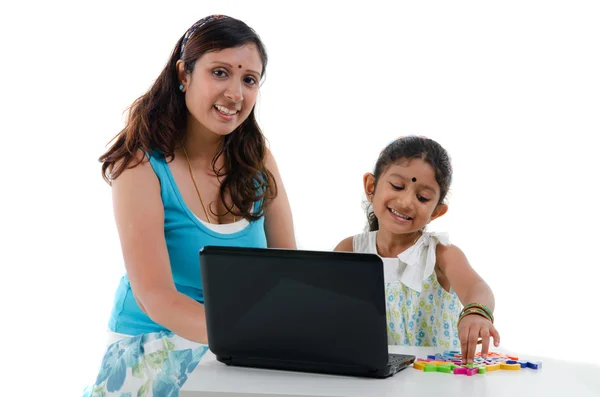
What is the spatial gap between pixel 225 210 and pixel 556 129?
6.33ft

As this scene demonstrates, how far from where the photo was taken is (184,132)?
79.3 inches

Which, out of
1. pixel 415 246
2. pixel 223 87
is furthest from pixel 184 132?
pixel 415 246

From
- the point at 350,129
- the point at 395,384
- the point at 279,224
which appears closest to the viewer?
the point at 395,384

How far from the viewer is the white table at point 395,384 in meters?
1.21

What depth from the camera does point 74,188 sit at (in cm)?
341

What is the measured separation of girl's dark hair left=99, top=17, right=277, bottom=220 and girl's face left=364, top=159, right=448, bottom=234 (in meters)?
0.33

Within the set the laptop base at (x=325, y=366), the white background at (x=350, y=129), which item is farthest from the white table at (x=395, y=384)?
the white background at (x=350, y=129)

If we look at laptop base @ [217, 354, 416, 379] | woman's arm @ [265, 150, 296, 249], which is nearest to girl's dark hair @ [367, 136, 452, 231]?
woman's arm @ [265, 150, 296, 249]

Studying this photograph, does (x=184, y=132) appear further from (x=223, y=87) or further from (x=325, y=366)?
(x=325, y=366)

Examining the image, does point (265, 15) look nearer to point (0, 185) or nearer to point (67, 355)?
point (0, 185)

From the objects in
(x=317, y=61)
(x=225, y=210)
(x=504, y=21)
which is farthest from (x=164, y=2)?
(x=225, y=210)

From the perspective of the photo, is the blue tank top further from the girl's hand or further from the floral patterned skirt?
the girl's hand

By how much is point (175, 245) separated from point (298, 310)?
26.9 inches

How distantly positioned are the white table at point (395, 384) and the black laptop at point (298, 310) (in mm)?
27
